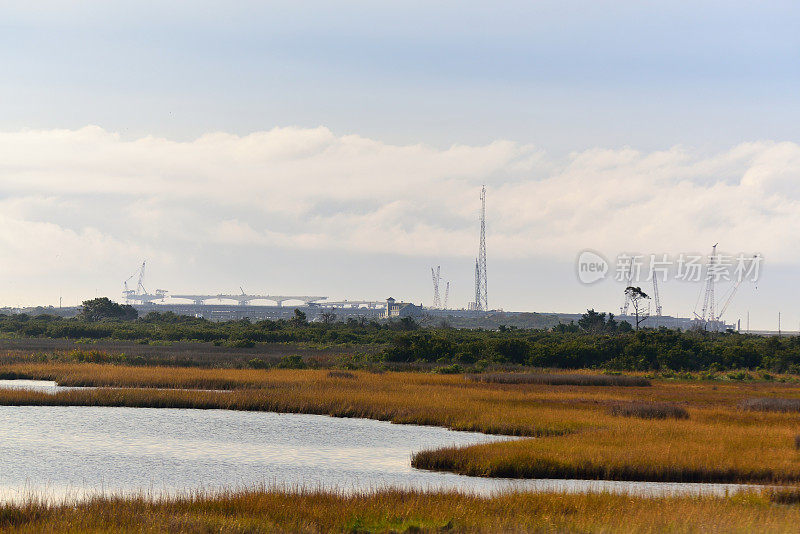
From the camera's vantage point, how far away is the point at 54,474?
3033 centimetres

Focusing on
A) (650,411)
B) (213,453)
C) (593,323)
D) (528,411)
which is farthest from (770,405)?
(593,323)

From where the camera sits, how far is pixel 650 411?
157 feet

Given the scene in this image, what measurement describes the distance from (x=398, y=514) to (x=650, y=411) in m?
28.4

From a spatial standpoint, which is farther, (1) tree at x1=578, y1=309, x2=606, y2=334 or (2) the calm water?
(1) tree at x1=578, y1=309, x2=606, y2=334

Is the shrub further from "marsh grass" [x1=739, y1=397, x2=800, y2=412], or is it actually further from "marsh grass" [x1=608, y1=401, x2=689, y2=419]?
"marsh grass" [x1=608, y1=401, x2=689, y2=419]

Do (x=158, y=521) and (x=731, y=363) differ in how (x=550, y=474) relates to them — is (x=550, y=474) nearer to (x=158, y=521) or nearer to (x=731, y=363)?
(x=158, y=521)

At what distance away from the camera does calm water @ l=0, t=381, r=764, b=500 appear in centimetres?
2902

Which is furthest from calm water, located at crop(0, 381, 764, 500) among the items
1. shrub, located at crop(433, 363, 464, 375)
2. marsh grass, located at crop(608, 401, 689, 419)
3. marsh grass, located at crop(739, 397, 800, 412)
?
shrub, located at crop(433, 363, 464, 375)

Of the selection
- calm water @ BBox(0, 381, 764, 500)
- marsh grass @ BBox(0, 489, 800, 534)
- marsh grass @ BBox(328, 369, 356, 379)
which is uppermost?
marsh grass @ BBox(328, 369, 356, 379)

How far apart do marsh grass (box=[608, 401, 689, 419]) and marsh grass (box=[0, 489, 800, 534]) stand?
21.9 meters

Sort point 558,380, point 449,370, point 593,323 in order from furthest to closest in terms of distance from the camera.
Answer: point 593,323
point 449,370
point 558,380

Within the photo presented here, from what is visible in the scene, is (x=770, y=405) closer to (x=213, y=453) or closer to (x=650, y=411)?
(x=650, y=411)

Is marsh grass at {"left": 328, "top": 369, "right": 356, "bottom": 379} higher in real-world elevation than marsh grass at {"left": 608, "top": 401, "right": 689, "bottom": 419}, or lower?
higher

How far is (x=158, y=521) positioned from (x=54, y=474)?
11.3m
